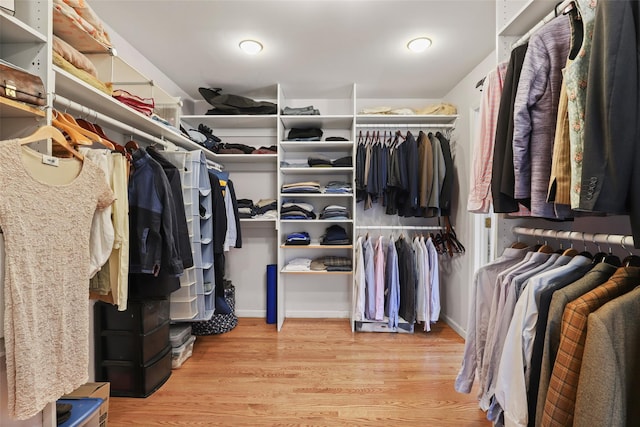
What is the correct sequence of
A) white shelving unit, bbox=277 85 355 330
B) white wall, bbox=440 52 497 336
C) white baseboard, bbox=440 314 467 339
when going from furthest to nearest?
white shelving unit, bbox=277 85 355 330, white baseboard, bbox=440 314 467 339, white wall, bbox=440 52 497 336

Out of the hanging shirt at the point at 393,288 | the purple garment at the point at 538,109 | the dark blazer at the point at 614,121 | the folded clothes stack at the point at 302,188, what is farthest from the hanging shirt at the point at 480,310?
the folded clothes stack at the point at 302,188

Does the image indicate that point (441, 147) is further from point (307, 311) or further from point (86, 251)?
point (86, 251)

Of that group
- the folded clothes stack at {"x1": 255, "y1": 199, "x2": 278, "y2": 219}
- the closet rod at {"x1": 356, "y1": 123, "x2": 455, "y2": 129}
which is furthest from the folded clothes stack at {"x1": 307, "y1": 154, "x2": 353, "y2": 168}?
the folded clothes stack at {"x1": 255, "y1": 199, "x2": 278, "y2": 219}

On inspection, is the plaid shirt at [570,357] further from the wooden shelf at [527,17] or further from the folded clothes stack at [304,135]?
the folded clothes stack at [304,135]

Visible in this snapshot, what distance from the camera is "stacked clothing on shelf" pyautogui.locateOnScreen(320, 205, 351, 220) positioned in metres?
2.68

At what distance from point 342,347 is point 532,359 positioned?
5.52ft

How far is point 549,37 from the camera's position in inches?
37.5

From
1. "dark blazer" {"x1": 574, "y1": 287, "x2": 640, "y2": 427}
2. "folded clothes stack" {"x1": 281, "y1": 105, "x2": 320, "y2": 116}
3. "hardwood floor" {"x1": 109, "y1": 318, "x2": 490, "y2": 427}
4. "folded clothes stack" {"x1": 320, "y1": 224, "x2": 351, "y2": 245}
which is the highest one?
"folded clothes stack" {"x1": 281, "y1": 105, "x2": 320, "y2": 116}

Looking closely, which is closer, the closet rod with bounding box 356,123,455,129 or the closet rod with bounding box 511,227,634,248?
the closet rod with bounding box 511,227,634,248

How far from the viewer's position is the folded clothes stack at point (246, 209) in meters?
2.71

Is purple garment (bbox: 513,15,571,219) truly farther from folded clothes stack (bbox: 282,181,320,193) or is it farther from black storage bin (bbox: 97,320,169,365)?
black storage bin (bbox: 97,320,169,365)

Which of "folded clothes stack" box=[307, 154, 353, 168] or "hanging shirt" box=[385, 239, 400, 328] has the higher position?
"folded clothes stack" box=[307, 154, 353, 168]

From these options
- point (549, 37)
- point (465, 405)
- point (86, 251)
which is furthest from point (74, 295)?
point (465, 405)

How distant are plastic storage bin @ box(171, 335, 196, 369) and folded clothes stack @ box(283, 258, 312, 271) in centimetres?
100
